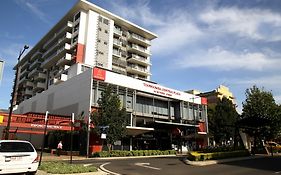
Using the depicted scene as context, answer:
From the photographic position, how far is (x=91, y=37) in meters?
55.8

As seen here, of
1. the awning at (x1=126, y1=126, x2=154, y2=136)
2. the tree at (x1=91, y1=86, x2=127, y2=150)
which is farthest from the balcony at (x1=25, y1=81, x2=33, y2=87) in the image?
the tree at (x1=91, y1=86, x2=127, y2=150)

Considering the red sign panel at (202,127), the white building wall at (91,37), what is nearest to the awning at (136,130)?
the red sign panel at (202,127)

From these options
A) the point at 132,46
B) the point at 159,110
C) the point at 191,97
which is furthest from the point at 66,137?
the point at 132,46

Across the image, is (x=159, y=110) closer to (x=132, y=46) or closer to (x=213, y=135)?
(x=213, y=135)

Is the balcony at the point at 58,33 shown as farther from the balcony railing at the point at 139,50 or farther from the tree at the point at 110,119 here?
the tree at the point at 110,119

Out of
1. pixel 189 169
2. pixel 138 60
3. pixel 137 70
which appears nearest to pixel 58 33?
pixel 138 60

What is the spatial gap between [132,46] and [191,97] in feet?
78.0

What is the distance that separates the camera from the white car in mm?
9609

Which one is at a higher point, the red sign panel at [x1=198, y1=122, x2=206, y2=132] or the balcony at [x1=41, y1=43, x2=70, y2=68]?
the balcony at [x1=41, y1=43, x2=70, y2=68]

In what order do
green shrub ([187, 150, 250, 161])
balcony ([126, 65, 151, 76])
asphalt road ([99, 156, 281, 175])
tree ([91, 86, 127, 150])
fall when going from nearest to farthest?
asphalt road ([99, 156, 281, 175]), green shrub ([187, 150, 250, 161]), tree ([91, 86, 127, 150]), balcony ([126, 65, 151, 76])

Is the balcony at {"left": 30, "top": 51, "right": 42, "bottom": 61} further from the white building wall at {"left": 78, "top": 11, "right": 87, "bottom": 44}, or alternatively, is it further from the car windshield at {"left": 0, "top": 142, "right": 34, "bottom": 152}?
the car windshield at {"left": 0, "top": 142, "right": 34, "bottom": 152}

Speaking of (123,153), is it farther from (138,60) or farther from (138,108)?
(138,60)

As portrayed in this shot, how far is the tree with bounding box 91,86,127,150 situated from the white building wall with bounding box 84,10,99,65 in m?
23.9

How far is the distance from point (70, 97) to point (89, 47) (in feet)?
58.3
